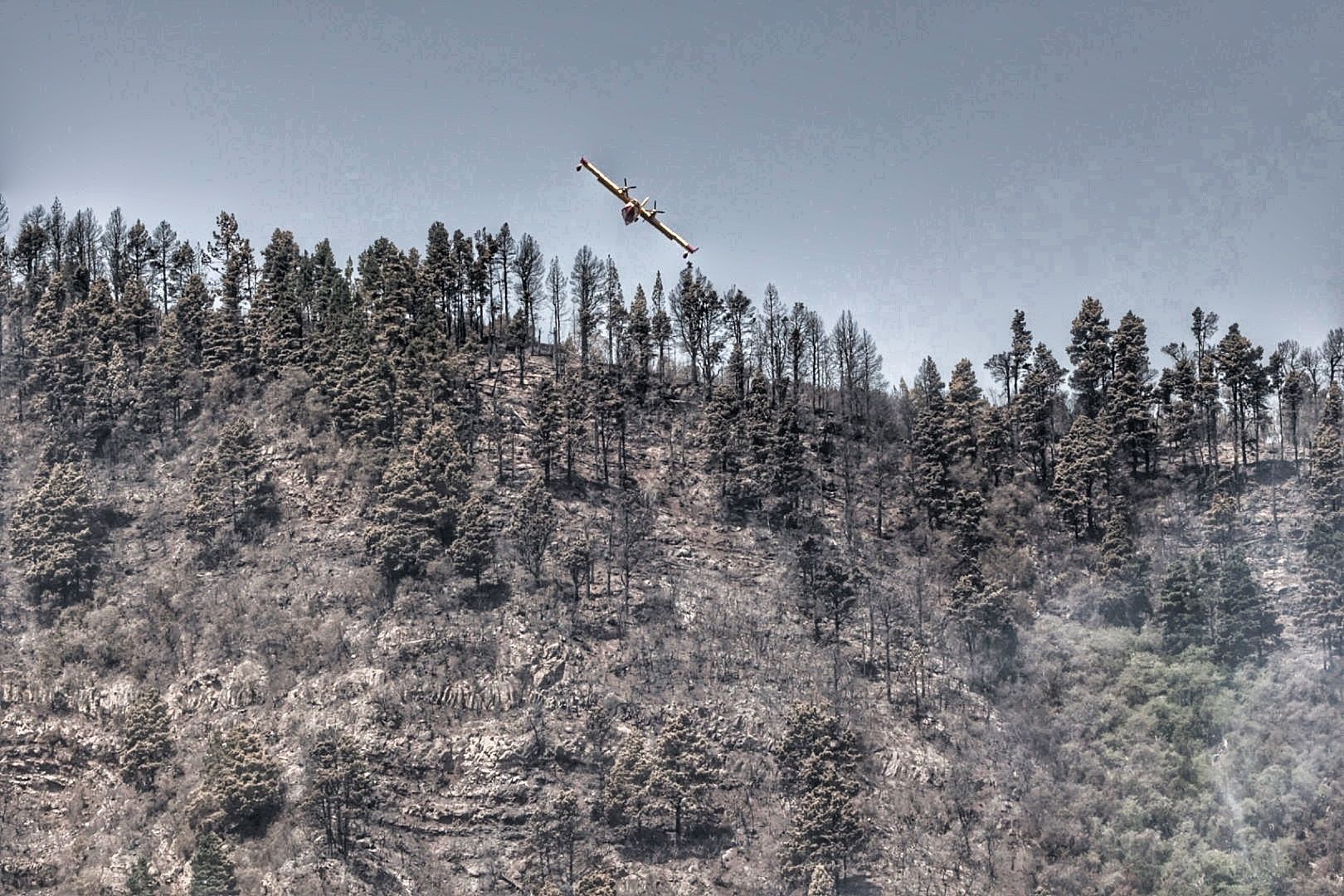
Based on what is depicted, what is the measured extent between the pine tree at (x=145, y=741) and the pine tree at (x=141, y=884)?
618 cm

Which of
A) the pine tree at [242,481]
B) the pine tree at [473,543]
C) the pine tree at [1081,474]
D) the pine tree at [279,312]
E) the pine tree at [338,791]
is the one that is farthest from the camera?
the pine tree at [279,312]

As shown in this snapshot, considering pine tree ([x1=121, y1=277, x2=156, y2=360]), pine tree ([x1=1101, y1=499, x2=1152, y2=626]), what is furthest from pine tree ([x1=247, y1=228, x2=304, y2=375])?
pine tree ([x1=1101, y1=499, x2=1152, y2=626])

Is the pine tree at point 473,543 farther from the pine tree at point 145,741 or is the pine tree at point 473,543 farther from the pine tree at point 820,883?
the pine tree at point 820,883

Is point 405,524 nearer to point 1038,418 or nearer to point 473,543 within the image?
point 473,543

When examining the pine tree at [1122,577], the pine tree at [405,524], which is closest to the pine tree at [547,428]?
the pine tree at [405,524]

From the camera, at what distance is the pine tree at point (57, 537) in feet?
244

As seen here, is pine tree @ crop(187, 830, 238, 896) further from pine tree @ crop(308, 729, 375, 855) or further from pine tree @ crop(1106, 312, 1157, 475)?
pine tree @ crop(1106, 312, 1157, 475)

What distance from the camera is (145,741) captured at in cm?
6525

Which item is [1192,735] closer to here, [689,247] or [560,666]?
[560,666]

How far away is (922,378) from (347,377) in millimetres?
45577

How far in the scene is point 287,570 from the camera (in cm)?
7544

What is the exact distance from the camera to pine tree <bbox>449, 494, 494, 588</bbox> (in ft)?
240

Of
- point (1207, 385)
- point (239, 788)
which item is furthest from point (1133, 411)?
point (239, 788)

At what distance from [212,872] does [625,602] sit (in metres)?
26.0
